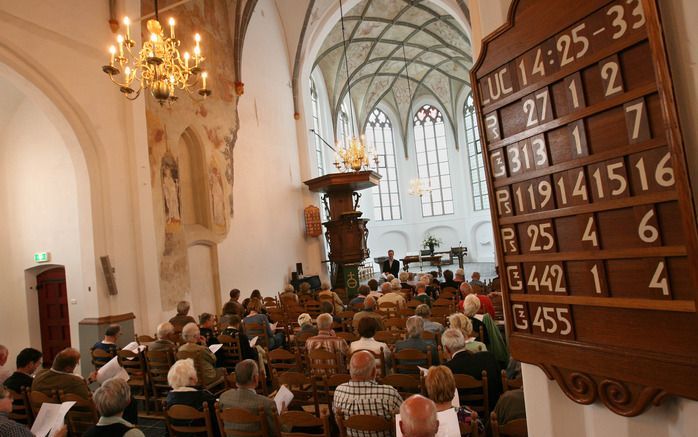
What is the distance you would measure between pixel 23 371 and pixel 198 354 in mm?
1684

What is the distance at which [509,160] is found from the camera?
2066 millimetres

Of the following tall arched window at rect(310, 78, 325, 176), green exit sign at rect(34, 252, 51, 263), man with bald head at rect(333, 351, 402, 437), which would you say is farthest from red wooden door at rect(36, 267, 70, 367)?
tall arched window at rect(310, 78, 325, 176)

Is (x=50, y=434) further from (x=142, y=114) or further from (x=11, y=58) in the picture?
(x=142, y=114)

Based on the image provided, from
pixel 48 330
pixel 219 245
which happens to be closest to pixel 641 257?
pixel 219 245

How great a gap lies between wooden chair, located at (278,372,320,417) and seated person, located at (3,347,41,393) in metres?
2.61

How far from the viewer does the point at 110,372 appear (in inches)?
189

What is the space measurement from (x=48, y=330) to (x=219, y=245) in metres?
3.99

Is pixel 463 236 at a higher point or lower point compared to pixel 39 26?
lower

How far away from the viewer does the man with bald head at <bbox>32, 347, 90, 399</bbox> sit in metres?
4.00

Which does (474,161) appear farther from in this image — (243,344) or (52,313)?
(243,344)

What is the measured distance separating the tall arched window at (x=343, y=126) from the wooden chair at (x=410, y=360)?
62.7 ft

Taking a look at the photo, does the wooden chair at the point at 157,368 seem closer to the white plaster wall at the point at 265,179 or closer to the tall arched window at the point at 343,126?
the white plaster wall at the point at 265,179

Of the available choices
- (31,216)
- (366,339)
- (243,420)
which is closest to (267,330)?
(366,339)

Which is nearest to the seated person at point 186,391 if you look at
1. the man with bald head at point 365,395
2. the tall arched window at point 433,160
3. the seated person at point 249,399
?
the seated person at point 249,399
